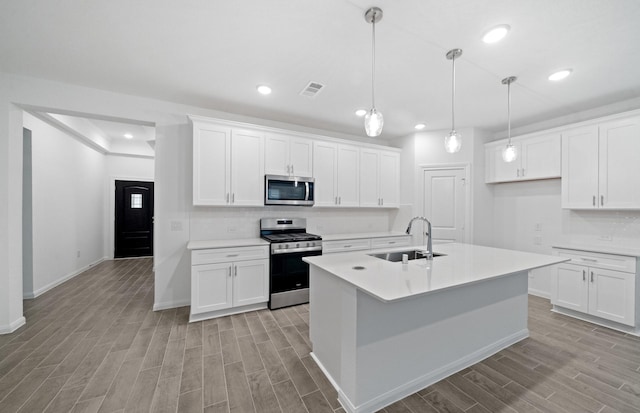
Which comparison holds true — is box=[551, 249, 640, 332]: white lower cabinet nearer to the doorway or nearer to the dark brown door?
the doorway

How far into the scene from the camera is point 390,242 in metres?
4.41

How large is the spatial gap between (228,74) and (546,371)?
405 centimetres

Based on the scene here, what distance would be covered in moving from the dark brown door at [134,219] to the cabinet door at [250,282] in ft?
15.8

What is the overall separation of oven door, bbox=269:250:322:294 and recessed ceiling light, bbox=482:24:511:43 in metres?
2.93

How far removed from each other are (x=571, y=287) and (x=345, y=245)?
9.62 ft

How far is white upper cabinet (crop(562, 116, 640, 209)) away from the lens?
2.93 metres

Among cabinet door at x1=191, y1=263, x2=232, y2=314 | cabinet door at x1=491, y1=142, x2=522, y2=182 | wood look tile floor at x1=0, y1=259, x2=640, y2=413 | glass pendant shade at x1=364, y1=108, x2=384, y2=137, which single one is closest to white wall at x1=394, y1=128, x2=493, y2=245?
cabinet door at x1=491, y1=142, x2=522, y2=182

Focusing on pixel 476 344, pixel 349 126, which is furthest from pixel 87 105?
pixel 476 344

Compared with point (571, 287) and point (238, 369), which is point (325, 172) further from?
point (571, 287)

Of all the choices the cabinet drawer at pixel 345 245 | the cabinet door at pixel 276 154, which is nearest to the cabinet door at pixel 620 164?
the cabinet drawer at pixel 345 245

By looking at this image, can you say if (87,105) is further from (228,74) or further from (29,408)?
(29,408)

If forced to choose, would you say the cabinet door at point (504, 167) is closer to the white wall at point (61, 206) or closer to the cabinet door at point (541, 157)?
the cabinet door at point (541, 157)

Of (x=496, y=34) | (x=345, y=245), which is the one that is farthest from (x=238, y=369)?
(x=496, y=34)

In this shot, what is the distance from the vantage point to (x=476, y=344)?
222cm
